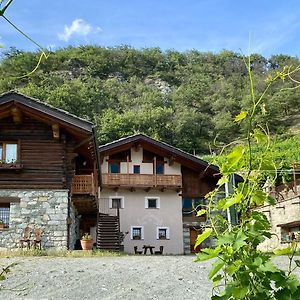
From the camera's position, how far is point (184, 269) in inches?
520

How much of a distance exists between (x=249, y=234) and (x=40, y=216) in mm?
16231

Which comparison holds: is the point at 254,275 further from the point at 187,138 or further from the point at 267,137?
the point at 187,138

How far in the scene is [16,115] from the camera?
18.0 meters

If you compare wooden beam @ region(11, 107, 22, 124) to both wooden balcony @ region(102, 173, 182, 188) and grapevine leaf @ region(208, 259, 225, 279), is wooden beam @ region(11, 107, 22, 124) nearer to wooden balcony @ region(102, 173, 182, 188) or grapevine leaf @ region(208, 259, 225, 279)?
wooden balcony @ region(102, 173, 182, 188)

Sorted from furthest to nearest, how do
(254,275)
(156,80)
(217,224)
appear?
(156,80) < (217,224) < (254,275)

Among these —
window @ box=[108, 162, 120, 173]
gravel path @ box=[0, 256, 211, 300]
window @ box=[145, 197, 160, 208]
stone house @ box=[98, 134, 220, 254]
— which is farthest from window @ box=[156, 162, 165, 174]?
gravel path @ box=[0, 256, 211, 300]

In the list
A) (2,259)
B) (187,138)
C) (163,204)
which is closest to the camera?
(2,259)

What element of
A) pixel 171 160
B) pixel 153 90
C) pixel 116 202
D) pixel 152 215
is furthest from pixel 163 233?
pixel 153 90

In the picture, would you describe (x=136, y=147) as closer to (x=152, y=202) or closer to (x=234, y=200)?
(x=152, y=202)

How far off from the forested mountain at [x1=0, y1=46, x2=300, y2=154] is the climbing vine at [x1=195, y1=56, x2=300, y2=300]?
40257 mm

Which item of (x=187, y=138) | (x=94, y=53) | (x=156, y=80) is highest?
(x=94, y=53)

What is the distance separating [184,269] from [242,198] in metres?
11.8

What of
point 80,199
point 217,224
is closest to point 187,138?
point 80,199

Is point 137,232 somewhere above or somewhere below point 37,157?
below
